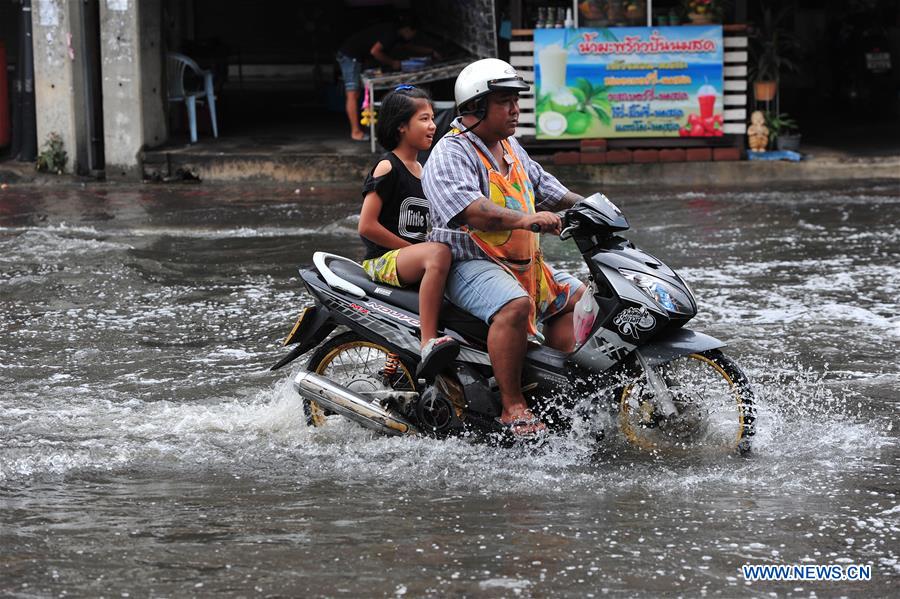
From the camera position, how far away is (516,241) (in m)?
5.46

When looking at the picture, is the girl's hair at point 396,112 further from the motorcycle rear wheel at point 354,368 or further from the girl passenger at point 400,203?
the motorcycle rear wheel at point 354,368

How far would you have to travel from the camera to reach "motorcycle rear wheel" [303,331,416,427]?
18.8ft

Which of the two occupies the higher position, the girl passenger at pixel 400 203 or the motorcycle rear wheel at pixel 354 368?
the girl passenger at pixel 400 203

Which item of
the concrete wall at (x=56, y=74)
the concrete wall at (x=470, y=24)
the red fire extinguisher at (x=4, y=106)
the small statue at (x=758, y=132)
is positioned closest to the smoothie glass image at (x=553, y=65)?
the concrete wall at (x=470, y=24)

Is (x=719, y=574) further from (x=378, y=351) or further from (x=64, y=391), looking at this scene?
(x=64, y=391)

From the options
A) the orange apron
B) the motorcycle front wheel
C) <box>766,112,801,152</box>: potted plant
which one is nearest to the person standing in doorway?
<box>766,112,801,152</box>: potted plant

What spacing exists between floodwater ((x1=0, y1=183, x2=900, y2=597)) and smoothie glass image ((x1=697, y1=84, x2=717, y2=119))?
497 centimetres

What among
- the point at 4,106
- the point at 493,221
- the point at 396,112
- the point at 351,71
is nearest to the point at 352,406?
the point at 493,221

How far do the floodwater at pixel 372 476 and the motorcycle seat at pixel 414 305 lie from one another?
48cm

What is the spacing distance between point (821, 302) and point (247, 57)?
18.3 metres

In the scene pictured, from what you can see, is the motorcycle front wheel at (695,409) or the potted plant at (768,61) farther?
the potted plant at (768,61)

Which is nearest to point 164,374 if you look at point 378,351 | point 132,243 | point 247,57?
point 378,351

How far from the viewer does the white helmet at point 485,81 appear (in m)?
5.28

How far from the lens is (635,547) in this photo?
4.40 metres
